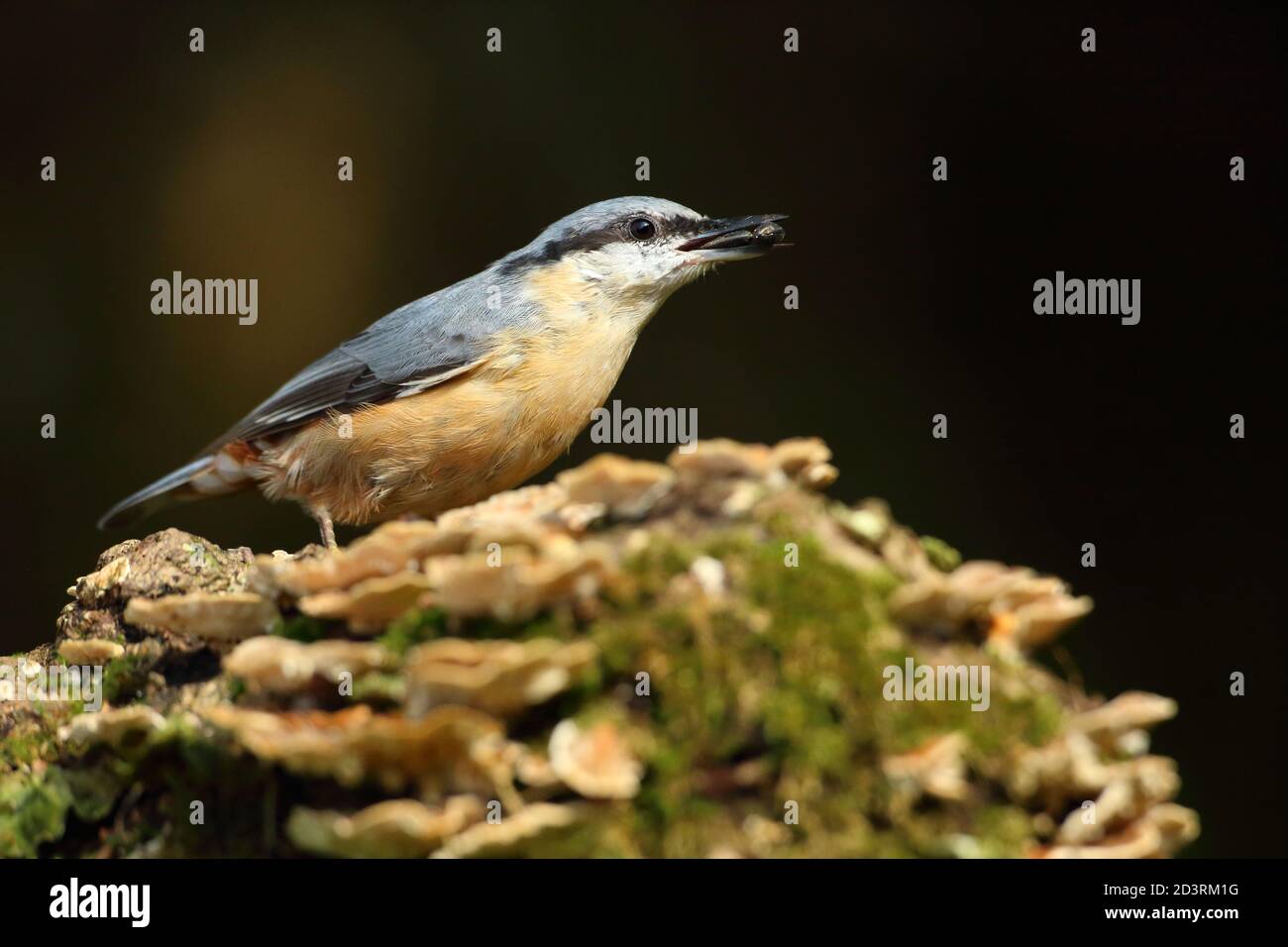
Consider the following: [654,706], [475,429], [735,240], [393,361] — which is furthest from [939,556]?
[393,361]

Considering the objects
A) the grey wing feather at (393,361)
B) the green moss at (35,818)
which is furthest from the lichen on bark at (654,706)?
the grey wing feather at (393,361)

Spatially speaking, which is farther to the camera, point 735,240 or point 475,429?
point 735,240

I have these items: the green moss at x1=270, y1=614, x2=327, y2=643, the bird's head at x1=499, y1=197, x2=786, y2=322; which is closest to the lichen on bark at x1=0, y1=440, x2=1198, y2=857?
the green moss at x1=270, y1=614, x2=327, y2=643

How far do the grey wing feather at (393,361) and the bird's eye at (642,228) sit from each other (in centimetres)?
48

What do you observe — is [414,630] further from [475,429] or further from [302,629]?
[475,429]

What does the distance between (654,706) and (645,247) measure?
256 cm

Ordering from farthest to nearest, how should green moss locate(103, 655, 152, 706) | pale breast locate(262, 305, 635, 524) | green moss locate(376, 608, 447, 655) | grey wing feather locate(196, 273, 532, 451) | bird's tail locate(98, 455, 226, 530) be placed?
bird's tail locate(98, 455, 226, 530) → grey wing feather locate(196, 273, 532, 451) → pale breast locate(262, 305, 635, 524) → green moss locate(103, 655, 152, 706) → green moss locate(376, 608, 447, 655)

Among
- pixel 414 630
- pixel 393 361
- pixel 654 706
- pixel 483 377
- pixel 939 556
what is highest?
pixel 393 361

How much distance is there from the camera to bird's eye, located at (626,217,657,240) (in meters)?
4.24

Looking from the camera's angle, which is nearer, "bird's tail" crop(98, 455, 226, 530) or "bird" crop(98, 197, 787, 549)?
"bird" crop(98, 197, 787, 549)

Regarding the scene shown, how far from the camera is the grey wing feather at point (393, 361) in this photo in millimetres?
4078

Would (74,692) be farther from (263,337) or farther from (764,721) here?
(263,337)

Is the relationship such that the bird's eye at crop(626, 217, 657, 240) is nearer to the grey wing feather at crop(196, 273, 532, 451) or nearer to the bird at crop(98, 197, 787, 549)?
the bird at crop(98, 197, 787, 549)

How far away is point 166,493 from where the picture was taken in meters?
4.72
